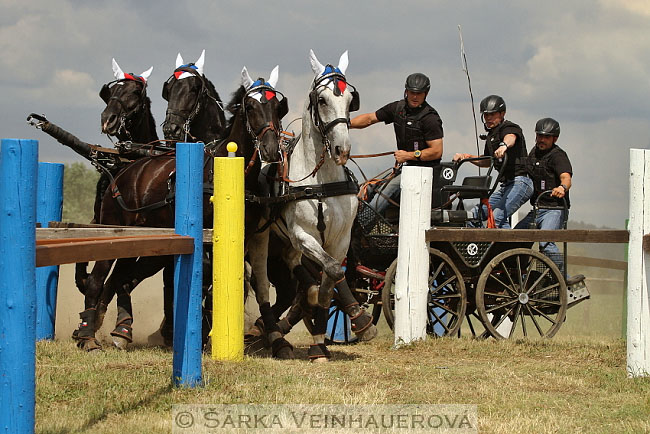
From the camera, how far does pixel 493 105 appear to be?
995 cm

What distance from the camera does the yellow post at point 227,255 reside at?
6.70 metres

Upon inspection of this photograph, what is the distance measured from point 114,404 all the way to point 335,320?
545cm

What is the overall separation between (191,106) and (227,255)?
305cm

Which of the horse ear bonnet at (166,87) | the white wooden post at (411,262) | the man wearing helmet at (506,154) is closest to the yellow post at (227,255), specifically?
the white wooden post at (411,262)

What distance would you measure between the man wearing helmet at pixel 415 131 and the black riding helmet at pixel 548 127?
4.45 ft

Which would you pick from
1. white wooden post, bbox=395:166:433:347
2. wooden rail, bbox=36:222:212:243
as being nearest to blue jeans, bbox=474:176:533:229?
white wooden post, bbox=395:166:433:347

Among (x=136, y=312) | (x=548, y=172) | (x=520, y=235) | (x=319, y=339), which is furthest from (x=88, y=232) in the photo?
(x=136, y=312)

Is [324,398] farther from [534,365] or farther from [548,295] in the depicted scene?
[548,295]

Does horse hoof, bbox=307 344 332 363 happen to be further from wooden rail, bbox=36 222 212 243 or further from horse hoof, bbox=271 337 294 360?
wooden rail, bbox=36 222 212 243

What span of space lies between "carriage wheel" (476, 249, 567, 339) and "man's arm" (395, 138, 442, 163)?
1.26 m

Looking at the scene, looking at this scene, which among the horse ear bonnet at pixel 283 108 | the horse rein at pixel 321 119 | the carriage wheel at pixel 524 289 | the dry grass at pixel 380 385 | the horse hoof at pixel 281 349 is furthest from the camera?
the carriage wheel at pixel 524 289

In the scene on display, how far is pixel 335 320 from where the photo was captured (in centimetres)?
1045

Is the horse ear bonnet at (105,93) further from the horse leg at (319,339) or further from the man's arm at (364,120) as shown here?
the horse leg at (319,339)

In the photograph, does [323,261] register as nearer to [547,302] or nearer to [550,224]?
[547,302]
